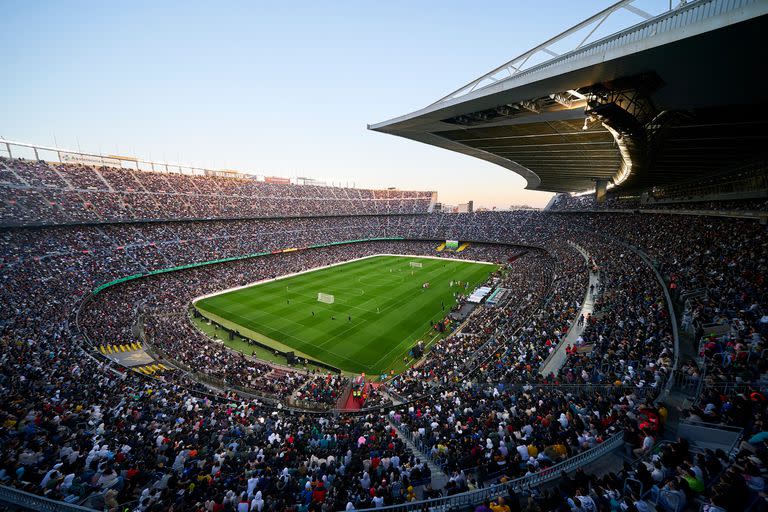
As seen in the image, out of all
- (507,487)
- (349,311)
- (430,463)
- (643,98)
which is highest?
(643,98)

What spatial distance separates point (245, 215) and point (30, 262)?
29452 mm

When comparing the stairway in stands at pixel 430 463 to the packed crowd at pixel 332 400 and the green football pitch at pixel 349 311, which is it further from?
the green football pitch at pixel 349 311

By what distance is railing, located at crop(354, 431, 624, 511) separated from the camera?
250 inches

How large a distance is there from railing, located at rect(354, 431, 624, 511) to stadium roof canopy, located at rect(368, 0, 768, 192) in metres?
8.57

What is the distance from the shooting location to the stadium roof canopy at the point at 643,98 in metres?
6.44

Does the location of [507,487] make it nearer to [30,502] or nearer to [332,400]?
[30,502]

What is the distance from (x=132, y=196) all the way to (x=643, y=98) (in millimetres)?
55601

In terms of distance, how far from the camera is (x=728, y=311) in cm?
1115

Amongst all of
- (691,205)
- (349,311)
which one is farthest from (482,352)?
(691,205)

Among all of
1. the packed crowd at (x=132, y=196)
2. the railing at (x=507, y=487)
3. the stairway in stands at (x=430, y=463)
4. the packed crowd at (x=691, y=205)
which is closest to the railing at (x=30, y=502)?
the railing at (x=507, y=487)

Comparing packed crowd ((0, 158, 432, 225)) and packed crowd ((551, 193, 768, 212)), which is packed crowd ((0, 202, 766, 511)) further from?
packed crowd ((0, 158, 432, 225))

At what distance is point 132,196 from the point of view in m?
45.0

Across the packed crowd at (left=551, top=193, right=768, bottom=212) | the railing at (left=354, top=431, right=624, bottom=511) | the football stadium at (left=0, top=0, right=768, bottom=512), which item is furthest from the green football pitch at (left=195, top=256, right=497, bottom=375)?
the packed crowd at (left=551, top=193, right=768, bottom=212)

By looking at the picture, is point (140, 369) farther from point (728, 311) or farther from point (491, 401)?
point (728, 311)
